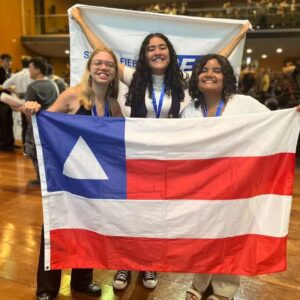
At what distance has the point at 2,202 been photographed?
3.40 m

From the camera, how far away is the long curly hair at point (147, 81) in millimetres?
1831

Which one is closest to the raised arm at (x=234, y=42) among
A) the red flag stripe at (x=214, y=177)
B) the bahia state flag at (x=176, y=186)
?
the bahia state flag at (x=176, y=186)

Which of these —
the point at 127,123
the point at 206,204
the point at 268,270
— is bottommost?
the point at 268,270

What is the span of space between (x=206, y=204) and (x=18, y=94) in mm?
4187

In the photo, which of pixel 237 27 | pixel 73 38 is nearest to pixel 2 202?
pixel 73 38

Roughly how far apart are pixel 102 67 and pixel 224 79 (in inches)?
21.9

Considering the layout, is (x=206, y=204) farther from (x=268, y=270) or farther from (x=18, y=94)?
(x=18, y=94)

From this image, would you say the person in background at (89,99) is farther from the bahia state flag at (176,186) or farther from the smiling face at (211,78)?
the smiling face at (211,78)

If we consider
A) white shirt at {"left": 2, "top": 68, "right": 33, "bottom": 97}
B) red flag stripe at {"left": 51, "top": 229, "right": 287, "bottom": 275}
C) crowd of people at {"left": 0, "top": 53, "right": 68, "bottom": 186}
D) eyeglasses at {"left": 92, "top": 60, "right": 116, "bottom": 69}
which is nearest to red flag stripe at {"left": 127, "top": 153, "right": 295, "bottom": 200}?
red flag stripe at {"left": 51, "top": 229, "right": 287, "bottom": 275}

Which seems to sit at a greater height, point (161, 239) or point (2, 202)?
point (161, 239)

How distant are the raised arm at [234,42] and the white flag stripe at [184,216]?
1.10 meters

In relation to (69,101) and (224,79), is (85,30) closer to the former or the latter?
(69,101)

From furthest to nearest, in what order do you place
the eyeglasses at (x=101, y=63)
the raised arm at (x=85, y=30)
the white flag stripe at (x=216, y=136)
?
the raised arm at (x=85, y=30), the eyeglasses at (x=101, y=63), the white flag stripe at (x=216, y=136)

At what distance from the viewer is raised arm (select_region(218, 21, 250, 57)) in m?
2.33
